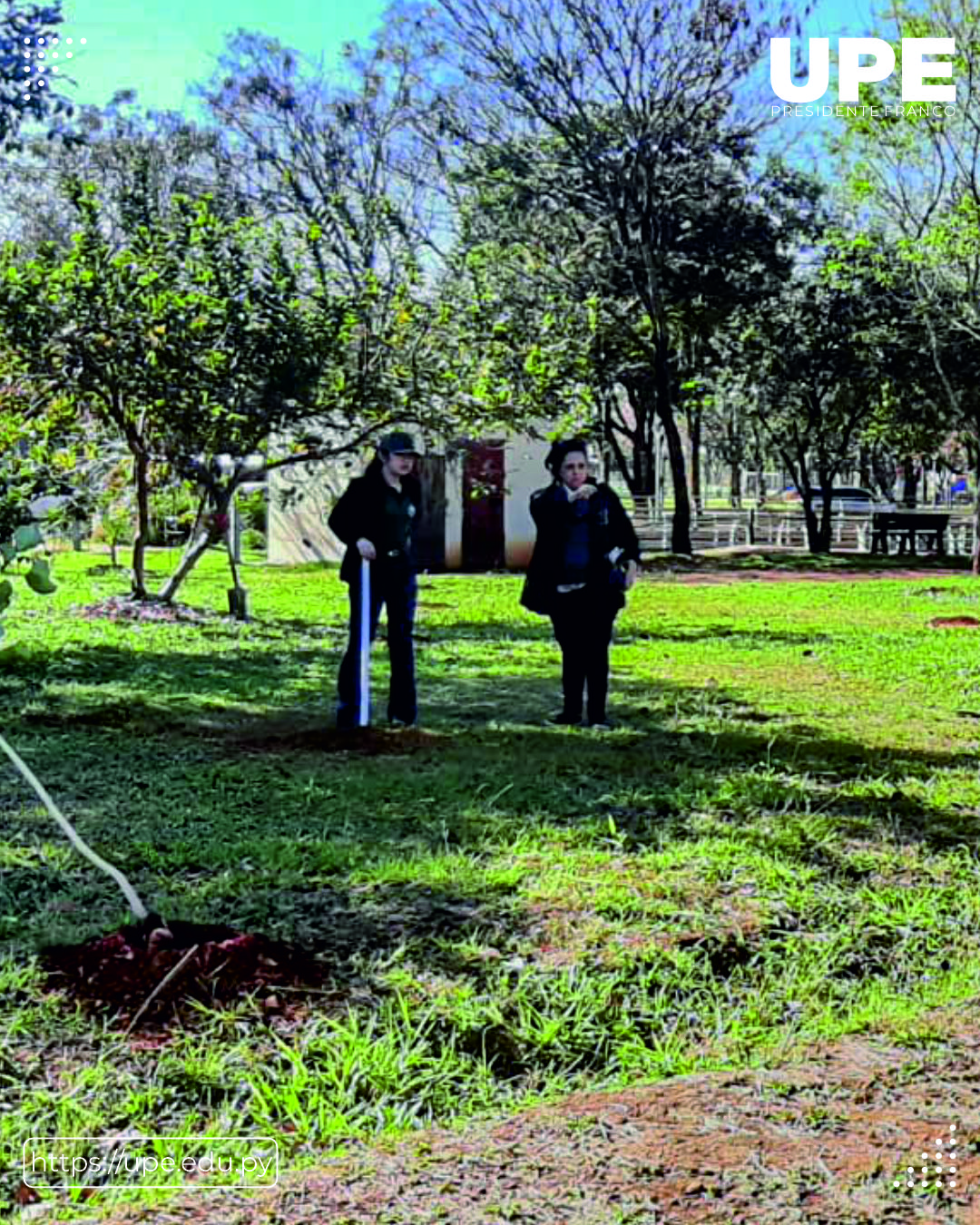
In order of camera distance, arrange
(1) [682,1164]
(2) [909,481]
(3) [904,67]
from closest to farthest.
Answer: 1. (1) [682,1164]
2. (3) [904,67]
3. (2) [909,481]

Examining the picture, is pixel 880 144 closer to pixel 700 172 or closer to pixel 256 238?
pixel 700 172

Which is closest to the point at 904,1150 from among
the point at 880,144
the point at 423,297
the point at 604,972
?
the point at 604,972

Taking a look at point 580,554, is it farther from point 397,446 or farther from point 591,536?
point 397,446

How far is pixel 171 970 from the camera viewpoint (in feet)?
12.8

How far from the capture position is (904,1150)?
309 centimetres

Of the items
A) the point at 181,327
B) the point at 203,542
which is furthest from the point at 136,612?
the point at 181,327

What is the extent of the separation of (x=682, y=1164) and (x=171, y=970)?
62.6 inches

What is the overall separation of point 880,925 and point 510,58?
25.1 meters

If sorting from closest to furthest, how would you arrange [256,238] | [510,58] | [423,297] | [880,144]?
[256,238], [423,297], [880,144], [510,58]

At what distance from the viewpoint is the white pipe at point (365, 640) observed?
308 inches

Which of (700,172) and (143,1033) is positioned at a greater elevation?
(700,172)

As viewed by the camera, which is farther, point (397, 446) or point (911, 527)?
point (911, 527)

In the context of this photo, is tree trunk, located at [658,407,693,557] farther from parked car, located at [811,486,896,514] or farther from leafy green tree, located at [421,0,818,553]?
parked car, located at [811,486,896,514]

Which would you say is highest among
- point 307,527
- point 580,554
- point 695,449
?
point 695,449
